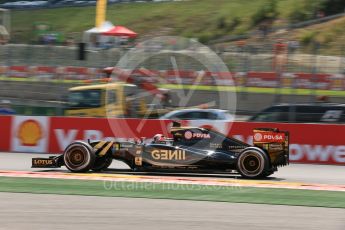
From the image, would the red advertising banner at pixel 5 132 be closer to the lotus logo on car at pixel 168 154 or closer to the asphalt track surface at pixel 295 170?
the asphalt track surface at pixel 295 170

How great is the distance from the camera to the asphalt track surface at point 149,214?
7.68m

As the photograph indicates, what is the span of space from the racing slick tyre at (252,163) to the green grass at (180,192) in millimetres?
1121

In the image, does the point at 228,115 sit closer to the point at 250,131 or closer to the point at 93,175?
the point at 250,131

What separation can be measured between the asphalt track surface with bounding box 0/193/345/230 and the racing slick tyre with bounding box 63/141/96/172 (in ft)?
9.62

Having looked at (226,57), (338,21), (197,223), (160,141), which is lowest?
(197,223)

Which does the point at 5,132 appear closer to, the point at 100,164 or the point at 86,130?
the point at 86,130

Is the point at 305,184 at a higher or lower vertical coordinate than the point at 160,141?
lower

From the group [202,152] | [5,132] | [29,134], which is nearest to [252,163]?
[202,152]

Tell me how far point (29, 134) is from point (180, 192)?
30.4 feet

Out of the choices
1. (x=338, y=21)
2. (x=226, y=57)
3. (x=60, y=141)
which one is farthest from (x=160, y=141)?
(x=338, y=21)

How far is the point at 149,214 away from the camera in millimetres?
8383

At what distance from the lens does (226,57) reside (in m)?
24.5

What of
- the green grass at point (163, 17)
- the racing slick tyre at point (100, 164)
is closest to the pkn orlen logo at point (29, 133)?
the racing slick tyre at point (100, 164)

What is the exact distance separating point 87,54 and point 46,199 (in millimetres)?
17171
